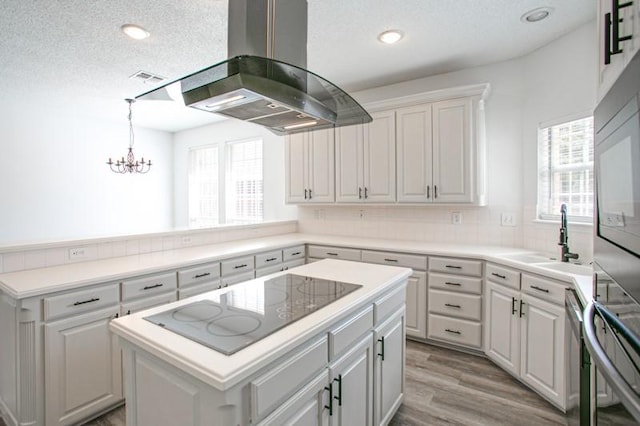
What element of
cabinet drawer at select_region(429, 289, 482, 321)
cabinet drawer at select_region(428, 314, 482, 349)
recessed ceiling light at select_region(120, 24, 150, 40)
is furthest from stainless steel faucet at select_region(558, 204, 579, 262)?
recessed ceiling light at select_region(120, 24, 150, 40)

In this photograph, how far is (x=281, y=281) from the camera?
1.88 m

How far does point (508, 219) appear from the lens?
10.5ft

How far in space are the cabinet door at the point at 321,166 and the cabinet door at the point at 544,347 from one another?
2.32m

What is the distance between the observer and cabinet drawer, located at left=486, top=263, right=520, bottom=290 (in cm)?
246

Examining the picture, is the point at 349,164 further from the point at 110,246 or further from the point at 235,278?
the point at 110,246

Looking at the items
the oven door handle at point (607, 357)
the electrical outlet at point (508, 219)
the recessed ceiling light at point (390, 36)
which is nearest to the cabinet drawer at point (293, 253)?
the electrical outlet at point (508, 219)

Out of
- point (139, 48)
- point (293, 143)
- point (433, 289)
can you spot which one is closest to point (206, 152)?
point (293, 143)

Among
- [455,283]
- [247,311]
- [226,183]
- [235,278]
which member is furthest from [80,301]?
[226,183]

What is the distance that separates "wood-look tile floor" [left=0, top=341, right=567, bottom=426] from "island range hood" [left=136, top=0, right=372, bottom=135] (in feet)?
6.48

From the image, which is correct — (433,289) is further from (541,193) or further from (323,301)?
(323,301)

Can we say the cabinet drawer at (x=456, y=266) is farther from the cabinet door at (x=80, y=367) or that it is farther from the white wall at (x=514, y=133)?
the cabinet door at (x=80, y=367)

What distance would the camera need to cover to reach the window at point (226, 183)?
17.4 feet

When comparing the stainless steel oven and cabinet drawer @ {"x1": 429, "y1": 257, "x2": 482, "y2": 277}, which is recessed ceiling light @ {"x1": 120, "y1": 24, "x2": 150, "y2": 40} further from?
the stainless steel oven

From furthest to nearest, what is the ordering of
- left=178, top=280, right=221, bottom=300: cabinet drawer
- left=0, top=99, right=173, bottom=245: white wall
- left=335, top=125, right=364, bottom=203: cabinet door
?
left=0, top=99, right=173, bottom=245: white wall → left=335, top=125, right=364, bottom=203: cabinet door → left=178, top=280, right=221, bottom=300: cabinet drawer
